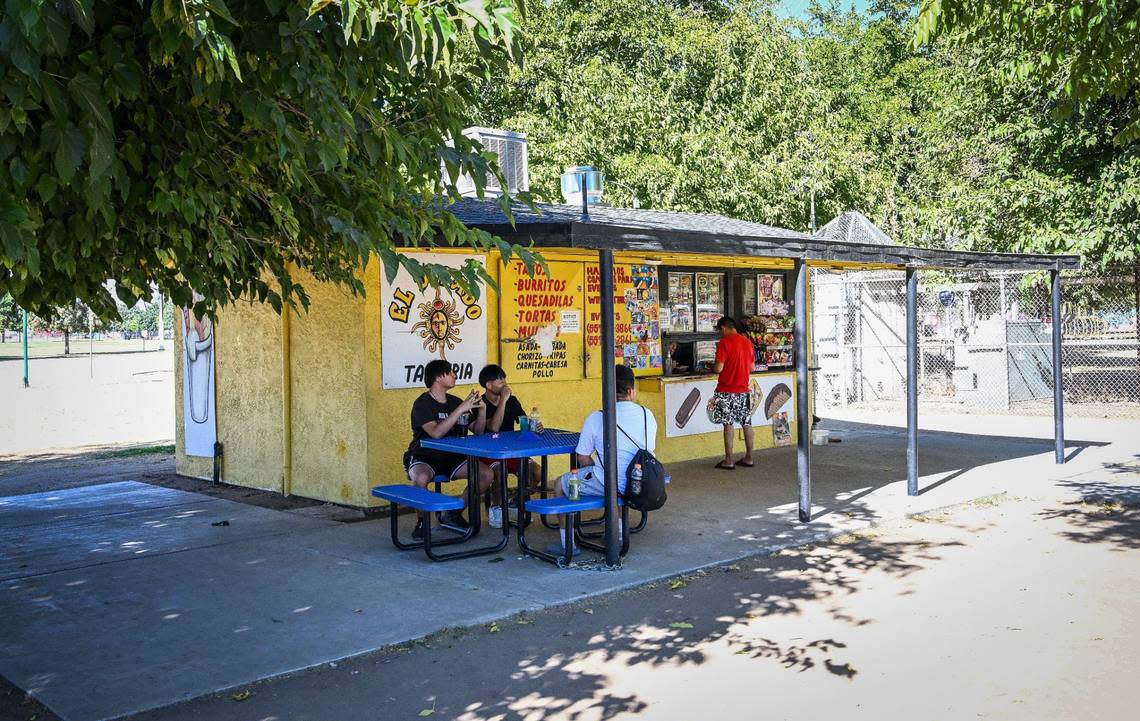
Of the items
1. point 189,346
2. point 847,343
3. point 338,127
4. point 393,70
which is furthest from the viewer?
point 847,343

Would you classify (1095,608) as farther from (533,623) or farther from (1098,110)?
(1098,110)

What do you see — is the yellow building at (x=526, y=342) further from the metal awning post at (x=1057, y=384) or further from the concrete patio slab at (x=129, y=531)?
the concrete patio slab at (x=129, y=531)

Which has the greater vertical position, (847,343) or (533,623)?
(847,343)

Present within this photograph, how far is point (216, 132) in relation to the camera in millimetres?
4547

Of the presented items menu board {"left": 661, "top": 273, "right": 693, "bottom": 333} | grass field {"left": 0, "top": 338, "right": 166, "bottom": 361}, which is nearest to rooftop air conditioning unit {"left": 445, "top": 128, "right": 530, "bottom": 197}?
menu board {"left": 661, "top": 273, "right": 693, "bottom": 333}

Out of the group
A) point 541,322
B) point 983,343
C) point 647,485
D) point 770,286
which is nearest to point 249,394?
point 541,322

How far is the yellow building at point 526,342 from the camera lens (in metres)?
9.12

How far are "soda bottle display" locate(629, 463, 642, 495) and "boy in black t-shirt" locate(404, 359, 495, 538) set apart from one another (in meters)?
1.45

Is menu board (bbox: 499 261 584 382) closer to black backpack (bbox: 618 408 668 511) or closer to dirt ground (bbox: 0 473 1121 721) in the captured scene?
black backpack (bbox: 618 408 668 511)

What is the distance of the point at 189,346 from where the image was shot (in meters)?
11.6

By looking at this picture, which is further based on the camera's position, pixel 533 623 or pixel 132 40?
pixel 533 623

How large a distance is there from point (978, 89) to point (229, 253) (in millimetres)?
16708

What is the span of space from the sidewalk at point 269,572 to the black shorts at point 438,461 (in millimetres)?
692

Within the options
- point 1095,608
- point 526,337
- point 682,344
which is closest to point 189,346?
point 526,337
